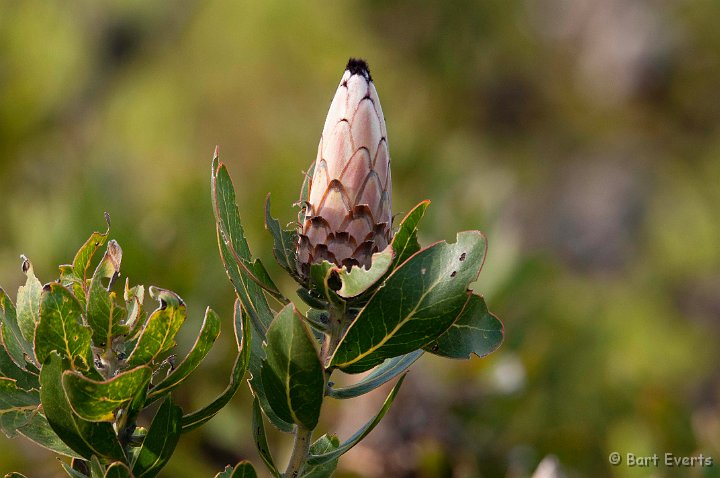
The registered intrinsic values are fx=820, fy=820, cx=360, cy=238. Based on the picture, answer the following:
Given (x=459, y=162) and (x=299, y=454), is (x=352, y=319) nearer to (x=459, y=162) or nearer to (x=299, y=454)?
(x=299, y=454)

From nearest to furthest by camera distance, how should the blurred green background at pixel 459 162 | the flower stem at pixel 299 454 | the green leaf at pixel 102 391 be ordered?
the green leaf at pixel 102 391 < the flower stem at pixel 299 454 < the blurred green background at pixel 459 162

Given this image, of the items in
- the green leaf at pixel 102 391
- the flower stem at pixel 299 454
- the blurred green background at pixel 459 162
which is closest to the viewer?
the green leaf at pixel 102 391

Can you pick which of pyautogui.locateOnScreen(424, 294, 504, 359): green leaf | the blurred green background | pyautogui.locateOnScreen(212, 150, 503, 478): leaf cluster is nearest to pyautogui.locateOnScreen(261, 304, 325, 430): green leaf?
pyautogui.locateOnScreen(212, 150, 503, 478): leaf cluster

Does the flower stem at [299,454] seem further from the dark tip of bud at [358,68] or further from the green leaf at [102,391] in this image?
the dark tip of bud at [358,68]

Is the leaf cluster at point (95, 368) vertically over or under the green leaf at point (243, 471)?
over

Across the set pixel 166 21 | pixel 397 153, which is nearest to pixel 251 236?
pixel 397 153

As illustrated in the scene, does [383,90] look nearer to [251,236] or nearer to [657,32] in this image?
[657,32]

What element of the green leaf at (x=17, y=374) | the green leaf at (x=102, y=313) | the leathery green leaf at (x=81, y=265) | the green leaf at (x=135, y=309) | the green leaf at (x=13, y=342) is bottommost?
the green leaf at (x=17, y=374)

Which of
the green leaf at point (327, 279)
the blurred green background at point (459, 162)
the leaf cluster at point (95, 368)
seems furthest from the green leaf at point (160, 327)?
the blurred green background at point (459, 162)
